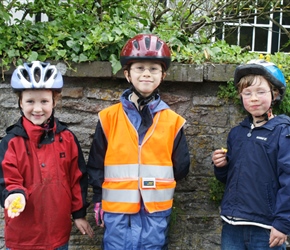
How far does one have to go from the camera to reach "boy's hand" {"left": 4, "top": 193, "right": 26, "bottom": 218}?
299 centimetres

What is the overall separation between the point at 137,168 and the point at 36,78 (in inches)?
38.5

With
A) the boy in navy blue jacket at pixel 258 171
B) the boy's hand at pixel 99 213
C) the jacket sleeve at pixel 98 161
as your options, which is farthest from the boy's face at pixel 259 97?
the boy's hand at pixel 99 213

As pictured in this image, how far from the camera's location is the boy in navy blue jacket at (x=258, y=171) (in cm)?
313

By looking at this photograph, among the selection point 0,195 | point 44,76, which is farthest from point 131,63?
point 0,195

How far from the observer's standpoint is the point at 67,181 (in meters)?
3.42

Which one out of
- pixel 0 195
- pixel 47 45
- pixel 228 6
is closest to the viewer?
pixel 0 195

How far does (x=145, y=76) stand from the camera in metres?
3.36

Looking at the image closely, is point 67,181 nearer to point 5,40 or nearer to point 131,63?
point 131,63

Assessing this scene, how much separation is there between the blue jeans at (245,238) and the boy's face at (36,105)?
1.56 m

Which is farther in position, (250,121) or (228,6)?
(228,6)

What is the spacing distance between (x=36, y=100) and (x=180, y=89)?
1.40m

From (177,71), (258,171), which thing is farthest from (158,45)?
(258,171)

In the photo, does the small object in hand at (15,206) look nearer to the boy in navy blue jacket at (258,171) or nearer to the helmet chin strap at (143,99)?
the helmet chin strap at (143,99)

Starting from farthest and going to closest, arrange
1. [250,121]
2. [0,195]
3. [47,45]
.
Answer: [47,45] < [250,121] < [0,195]
